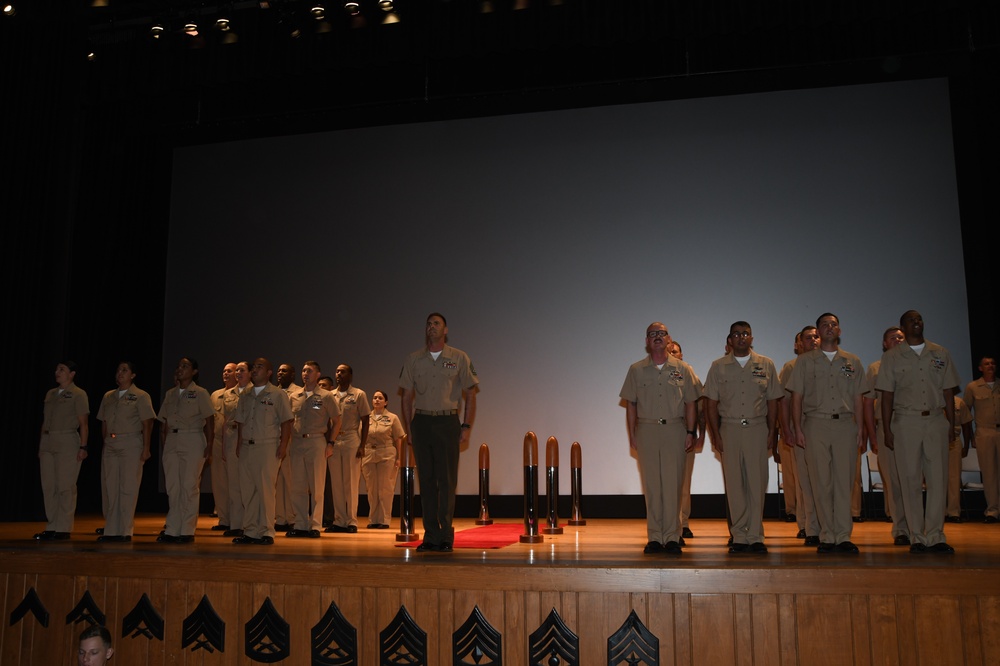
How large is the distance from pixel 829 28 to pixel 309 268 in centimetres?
725

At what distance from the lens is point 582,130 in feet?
36.4

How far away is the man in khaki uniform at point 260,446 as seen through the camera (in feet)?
23.2

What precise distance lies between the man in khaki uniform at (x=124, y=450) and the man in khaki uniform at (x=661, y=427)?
4.24 metres

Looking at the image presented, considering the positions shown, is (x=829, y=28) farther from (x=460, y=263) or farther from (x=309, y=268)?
(x=309, y=268)

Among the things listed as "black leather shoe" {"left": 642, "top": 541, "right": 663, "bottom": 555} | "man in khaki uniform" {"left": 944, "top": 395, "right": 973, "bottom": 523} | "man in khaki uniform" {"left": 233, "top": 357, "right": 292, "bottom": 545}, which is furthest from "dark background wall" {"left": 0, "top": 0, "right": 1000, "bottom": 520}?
"black leather shoe" {"left": 642, "top": 541, "right": 663, "bottom": 555}

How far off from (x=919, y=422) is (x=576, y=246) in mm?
5799

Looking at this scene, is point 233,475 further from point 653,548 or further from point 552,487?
point 653,548

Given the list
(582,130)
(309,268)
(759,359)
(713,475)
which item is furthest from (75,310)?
(759,359)

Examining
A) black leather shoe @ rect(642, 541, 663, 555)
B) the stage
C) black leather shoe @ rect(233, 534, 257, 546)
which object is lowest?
the stage

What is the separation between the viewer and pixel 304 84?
1131 cm

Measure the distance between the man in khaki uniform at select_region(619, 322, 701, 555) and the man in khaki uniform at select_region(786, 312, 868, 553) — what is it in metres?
0.80

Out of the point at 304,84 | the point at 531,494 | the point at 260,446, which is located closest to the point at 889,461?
the point at 531,494

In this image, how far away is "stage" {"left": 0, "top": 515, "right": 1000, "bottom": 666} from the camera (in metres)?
4.70

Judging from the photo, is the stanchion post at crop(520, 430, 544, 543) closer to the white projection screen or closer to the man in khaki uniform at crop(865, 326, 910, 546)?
the man in khaki uniform at crop(865, 326, 910, 546)
